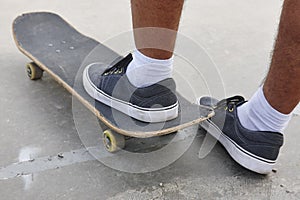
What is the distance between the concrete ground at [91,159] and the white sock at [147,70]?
0.84 feet

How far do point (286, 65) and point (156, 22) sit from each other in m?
0.40

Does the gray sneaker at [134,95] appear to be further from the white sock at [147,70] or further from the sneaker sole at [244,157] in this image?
the sneaker sole at [244,157]

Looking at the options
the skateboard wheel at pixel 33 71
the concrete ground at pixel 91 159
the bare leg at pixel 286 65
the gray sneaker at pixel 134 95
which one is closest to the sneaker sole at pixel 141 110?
the gray sneaker at pixel 134 95

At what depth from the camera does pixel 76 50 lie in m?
1.86

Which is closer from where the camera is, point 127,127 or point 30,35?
point 127,127

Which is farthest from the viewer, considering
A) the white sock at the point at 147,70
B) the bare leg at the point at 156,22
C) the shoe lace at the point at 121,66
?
the shoe lace at the point at 121,66

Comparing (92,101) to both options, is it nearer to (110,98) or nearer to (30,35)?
(110,98)

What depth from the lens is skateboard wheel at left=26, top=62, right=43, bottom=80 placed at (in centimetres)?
177

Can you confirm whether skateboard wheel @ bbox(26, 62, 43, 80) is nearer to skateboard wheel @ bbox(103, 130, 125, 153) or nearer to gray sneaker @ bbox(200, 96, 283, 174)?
skateboard wheel @ bbox(103, 130, 125, 153)

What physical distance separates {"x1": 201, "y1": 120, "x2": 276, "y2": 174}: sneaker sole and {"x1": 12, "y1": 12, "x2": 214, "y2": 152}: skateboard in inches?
4.3

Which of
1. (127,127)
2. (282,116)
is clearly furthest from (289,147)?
(127,127)

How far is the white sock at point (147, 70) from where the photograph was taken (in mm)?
1337

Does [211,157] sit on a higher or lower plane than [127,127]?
lower

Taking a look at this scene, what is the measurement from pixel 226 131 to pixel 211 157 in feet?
0.33
